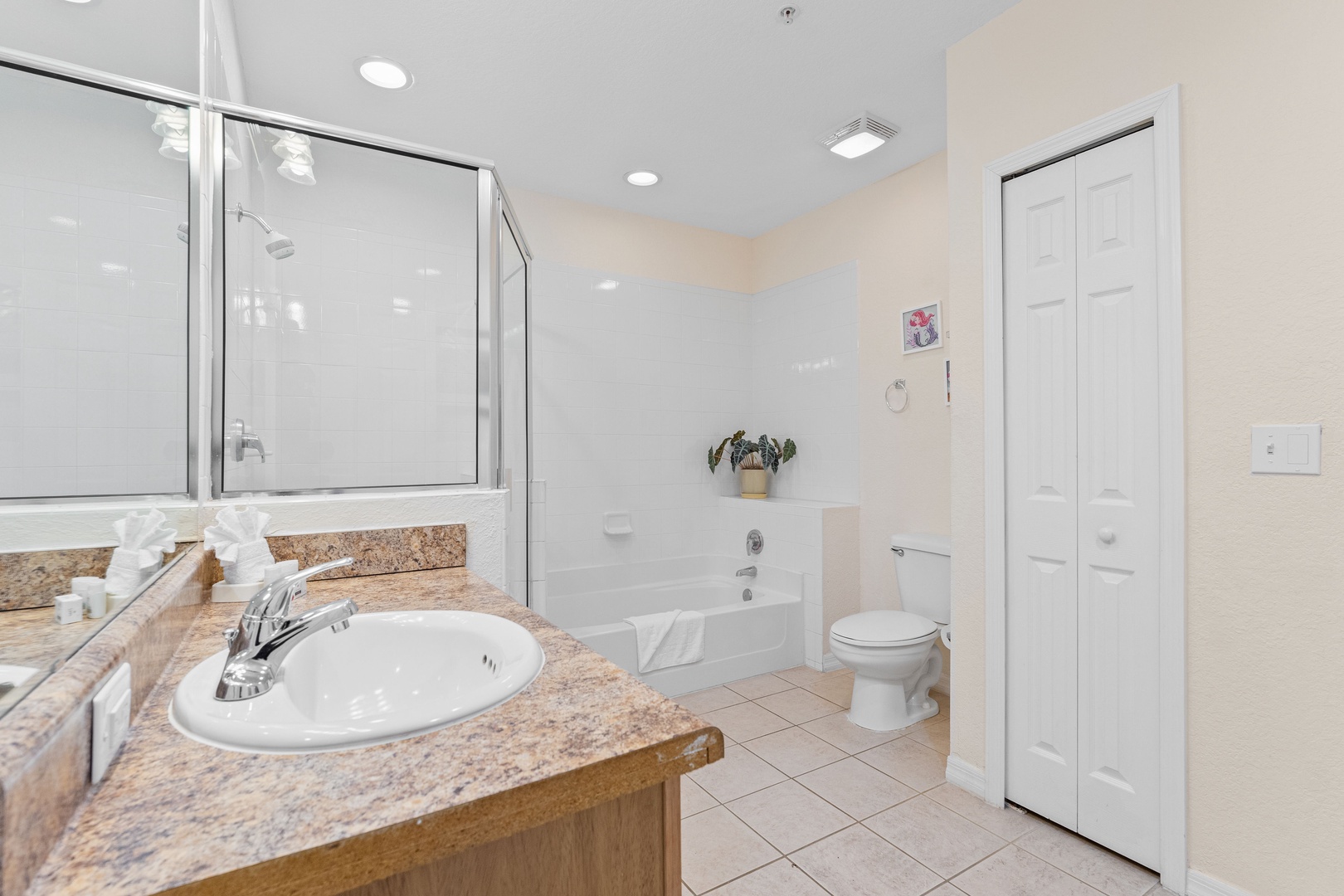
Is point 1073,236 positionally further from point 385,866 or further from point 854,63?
point 385,866

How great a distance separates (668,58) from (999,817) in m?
2.63

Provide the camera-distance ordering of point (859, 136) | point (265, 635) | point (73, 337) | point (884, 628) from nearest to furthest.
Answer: point (73, 337) < point (265, 635) < point (884, 628) < point (859, 136)

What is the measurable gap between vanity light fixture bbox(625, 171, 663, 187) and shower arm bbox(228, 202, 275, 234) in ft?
5.34

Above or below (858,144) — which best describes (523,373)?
below

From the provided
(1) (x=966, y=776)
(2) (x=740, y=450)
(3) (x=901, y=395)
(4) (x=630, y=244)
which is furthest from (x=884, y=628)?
(4) (x=630, y=244)

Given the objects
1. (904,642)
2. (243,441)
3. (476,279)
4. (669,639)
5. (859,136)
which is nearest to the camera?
(243,441)

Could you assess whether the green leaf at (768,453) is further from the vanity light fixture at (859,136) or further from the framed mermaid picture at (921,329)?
the vanity light fixture at (859,136)

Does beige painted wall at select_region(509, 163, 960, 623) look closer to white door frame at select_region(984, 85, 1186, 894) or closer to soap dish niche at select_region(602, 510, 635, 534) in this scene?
white door frame at select_region(984, 85, 1186, 894)

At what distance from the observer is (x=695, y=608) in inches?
143

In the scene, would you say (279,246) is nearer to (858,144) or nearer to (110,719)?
(110,719)

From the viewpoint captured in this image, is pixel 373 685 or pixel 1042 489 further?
pixel 1042 489

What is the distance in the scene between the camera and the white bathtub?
2852mm

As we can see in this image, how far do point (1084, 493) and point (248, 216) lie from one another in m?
2.46

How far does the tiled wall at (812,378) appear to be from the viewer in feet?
11.0
